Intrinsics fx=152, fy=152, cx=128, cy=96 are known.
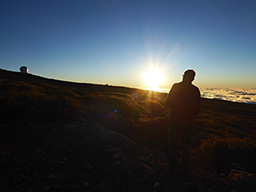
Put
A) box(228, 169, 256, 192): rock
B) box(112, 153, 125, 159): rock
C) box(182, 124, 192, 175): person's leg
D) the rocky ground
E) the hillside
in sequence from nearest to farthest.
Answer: the rocky ground < the hillside < box(228, 169, 256, 192): rock < box(182, 124, 192, 175): person's leg < box(112, 153, 125, 159): rock

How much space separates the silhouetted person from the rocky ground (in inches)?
17.0

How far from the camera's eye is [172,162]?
3.68 metres

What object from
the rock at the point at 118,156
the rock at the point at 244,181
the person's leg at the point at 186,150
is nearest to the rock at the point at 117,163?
the rock at the point at 118,156

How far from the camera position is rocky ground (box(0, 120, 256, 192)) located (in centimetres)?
284

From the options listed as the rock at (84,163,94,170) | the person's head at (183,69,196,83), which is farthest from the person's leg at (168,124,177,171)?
the rock at (84,163,94,170)

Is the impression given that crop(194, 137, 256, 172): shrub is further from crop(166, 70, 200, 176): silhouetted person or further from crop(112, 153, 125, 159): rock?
crop(112, 153, 125, 159): rock

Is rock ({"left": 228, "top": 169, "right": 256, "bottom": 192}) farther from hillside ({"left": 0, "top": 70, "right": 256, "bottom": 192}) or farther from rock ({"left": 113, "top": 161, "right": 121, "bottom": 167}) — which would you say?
rock ({"left": 113, "top": 161, "right": 121, "bottom": 167})

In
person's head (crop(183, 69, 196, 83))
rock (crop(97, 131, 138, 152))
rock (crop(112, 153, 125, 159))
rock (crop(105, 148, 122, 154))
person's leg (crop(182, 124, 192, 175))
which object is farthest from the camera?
rock (crop(97, 131, 138, 152))

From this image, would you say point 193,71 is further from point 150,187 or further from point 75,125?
point 75,125

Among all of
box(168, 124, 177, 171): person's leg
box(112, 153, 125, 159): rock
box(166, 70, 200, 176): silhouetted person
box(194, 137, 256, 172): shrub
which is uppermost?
box(166, 70, 200, 176): silhouetted person

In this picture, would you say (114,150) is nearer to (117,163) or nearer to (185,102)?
(117,163)

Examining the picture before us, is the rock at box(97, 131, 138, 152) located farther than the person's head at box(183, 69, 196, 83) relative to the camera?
Yes

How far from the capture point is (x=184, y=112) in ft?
11.7

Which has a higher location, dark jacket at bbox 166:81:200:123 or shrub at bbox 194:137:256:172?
dark jacket at bbox 166:81:200:123
